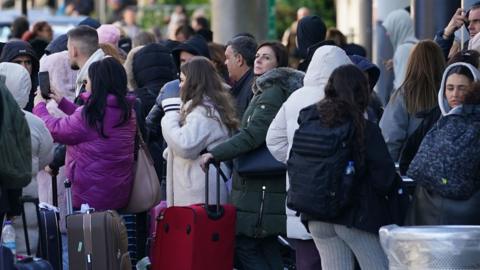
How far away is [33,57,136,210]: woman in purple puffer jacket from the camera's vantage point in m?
11.0

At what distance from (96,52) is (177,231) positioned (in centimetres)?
209

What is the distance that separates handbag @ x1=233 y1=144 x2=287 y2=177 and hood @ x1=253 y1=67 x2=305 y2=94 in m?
0.45

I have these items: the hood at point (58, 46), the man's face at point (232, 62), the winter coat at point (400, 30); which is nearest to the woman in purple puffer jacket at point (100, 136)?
the man's face at point (232, 62)

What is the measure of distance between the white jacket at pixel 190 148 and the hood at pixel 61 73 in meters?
1.70

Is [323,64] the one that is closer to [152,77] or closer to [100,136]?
[100,136]

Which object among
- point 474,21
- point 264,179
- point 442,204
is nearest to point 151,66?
point 264,179

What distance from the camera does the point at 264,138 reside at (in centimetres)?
1103

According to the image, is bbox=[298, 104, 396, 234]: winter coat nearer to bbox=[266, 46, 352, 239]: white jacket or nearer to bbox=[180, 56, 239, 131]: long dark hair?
bbox=[266, 46, 352, 239]: white jacket

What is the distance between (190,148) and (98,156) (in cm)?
66

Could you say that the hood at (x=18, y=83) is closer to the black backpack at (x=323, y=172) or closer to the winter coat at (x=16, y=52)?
the winter coat at (x=16, y=52)

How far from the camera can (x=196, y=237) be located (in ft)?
36.2

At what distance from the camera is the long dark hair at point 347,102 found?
363 inches

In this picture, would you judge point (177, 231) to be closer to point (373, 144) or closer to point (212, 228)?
point (212, 228)

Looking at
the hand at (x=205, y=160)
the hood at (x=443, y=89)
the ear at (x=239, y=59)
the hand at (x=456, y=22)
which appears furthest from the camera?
the ear at (x=239, y=59)
